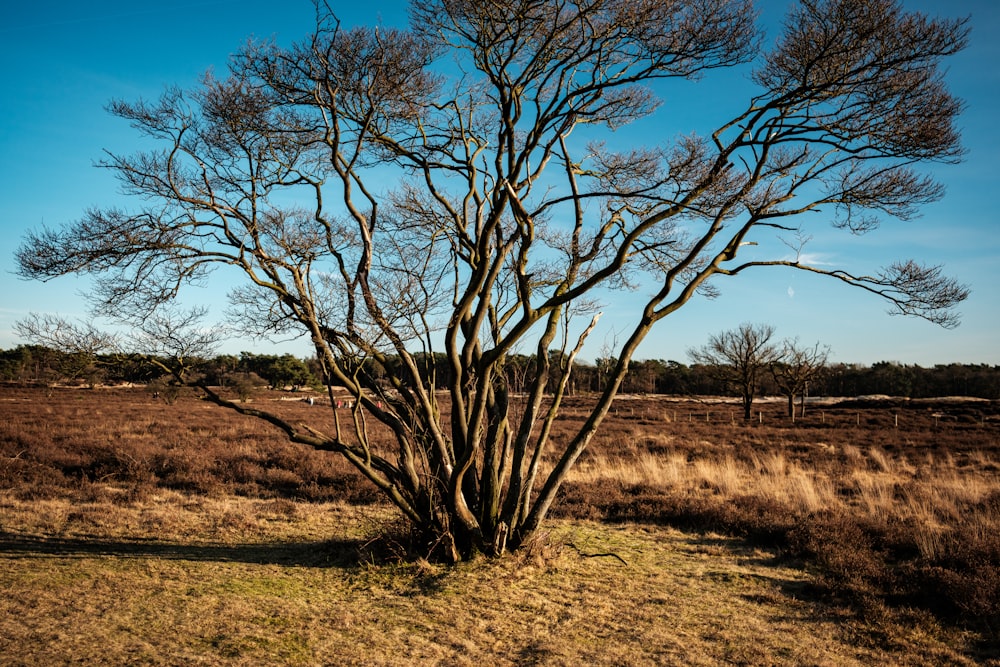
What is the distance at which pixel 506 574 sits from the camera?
267 inches

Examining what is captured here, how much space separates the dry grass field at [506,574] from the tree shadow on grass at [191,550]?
45 mm

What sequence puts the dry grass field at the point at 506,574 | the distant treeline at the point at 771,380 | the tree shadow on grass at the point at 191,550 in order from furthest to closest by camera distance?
the distant treeline at the point at 771,380, the tree shadow on grass at the point at 191,550, the dry grass field at the point at 506,574

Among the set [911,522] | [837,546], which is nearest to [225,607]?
[837,546]

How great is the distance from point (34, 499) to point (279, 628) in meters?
8.73

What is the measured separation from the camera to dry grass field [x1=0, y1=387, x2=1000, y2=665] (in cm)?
504

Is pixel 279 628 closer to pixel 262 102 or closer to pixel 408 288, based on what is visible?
pixel 408 288

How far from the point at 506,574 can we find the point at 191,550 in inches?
165

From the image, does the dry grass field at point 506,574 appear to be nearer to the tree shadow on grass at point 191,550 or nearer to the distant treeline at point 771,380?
the tree shadow on grass at point 191,550

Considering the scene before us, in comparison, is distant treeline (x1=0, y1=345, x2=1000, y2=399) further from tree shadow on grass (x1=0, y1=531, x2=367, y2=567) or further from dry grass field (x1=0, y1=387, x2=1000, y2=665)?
tree shadow on grass (x1=0, y1=531, x2=367, y2=567)

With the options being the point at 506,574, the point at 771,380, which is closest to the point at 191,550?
the point at 506,574

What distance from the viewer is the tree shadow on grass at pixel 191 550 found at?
7.64 metres

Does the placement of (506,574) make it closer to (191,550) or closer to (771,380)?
(191,550)

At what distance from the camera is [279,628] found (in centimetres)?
535

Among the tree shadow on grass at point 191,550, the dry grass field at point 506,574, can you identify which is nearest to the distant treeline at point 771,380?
the dry grass field at point 506,574
